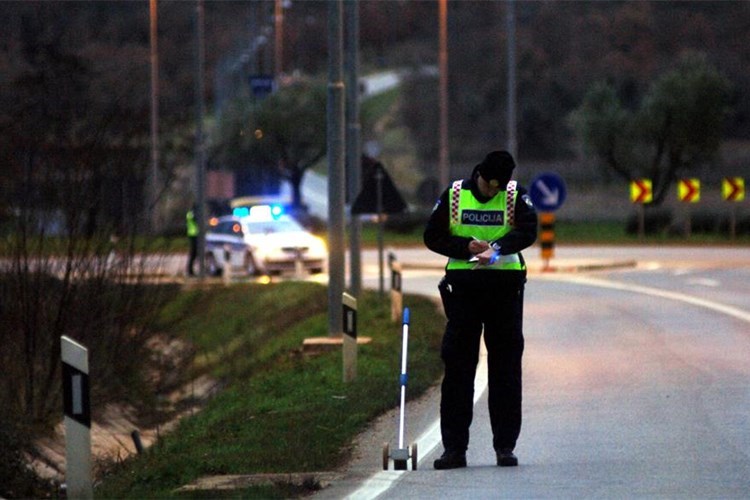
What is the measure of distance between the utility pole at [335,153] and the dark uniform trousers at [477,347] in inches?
326

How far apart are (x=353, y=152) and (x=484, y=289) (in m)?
15.9

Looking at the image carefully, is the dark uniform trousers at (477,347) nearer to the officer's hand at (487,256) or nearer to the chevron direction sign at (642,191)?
the officer's hand at (487,256)

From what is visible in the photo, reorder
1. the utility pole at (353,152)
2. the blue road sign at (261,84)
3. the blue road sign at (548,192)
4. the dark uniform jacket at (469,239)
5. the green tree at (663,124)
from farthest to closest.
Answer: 1. the green tree at (663,124)
2. the blue road sign at (261,84)
3. the blue road sign at (548,192)
4. the utility pole at (353,152)
5. the dark uniform jacket at (469,239)

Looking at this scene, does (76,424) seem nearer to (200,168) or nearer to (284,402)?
(284,402)

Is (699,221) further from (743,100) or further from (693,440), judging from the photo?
(693,440)

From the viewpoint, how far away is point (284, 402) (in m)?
15.3

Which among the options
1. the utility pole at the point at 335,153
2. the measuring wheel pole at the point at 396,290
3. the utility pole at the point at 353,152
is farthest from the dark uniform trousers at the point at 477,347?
the utility pole at the point at 353,152

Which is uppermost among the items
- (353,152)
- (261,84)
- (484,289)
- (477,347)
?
(261,84)

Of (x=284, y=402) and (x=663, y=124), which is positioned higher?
(x=663, y=124)

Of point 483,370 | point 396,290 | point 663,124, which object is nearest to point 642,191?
point 663,124

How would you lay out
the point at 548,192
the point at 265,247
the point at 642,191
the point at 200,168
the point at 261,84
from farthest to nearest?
the point at 642,191, the point at 261,84, the point at 265,247, the point at 200,168, the point at 548,192

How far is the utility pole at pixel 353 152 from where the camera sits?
2614cm

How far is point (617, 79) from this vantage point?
8588cm

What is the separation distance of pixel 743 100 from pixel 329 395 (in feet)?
240
